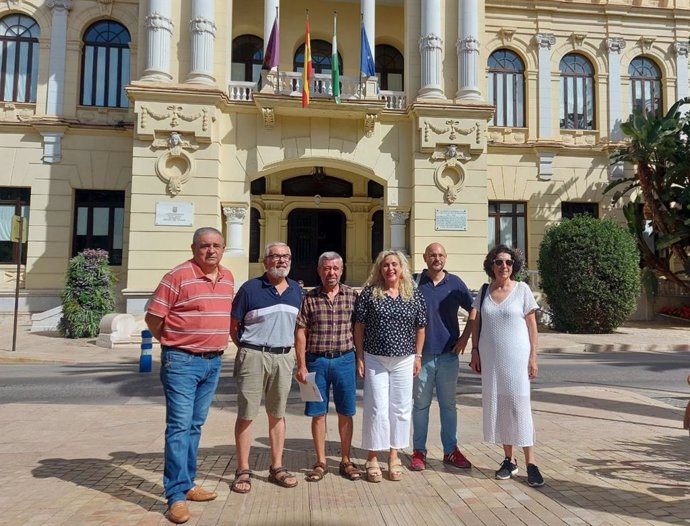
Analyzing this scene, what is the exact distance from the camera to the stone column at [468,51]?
17984 mm

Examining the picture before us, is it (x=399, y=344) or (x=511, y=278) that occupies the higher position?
(x=511, y=278)

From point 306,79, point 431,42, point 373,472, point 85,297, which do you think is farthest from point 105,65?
point 373,472

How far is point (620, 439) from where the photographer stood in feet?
18.8

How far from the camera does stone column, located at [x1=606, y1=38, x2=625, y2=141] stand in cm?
2250

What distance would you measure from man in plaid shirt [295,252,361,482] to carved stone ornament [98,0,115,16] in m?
19.9

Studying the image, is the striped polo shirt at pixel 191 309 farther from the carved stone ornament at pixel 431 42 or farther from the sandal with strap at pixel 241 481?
the carved stone ornament at pixel 431 42

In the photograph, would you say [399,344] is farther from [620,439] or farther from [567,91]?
[567,91]

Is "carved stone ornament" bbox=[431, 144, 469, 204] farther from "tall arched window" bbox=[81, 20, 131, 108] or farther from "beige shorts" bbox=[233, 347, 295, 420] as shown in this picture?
"beige shorts" bbox=[233, 347, 295, 420]

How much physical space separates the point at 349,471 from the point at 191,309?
1.92m

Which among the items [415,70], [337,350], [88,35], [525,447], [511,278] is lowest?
[525,447]

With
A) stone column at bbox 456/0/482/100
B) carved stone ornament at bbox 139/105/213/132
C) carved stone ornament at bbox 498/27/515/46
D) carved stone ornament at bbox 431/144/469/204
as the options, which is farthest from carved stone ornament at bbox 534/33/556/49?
carved stone ornament at bbox 139/105/213/132

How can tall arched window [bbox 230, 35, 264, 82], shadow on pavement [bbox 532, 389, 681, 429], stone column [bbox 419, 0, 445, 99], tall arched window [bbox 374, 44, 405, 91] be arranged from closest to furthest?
shadow on pavement [bbox 532, 389, 681, 429] → stone column [bbox 419, 0, 445, 99] → tall arched window [bbox 230, 35, 264, 82] → tall arched window [bbox 374, 44, 405, 91]

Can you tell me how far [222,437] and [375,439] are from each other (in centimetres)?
218

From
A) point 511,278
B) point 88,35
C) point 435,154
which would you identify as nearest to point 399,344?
point 511,278
